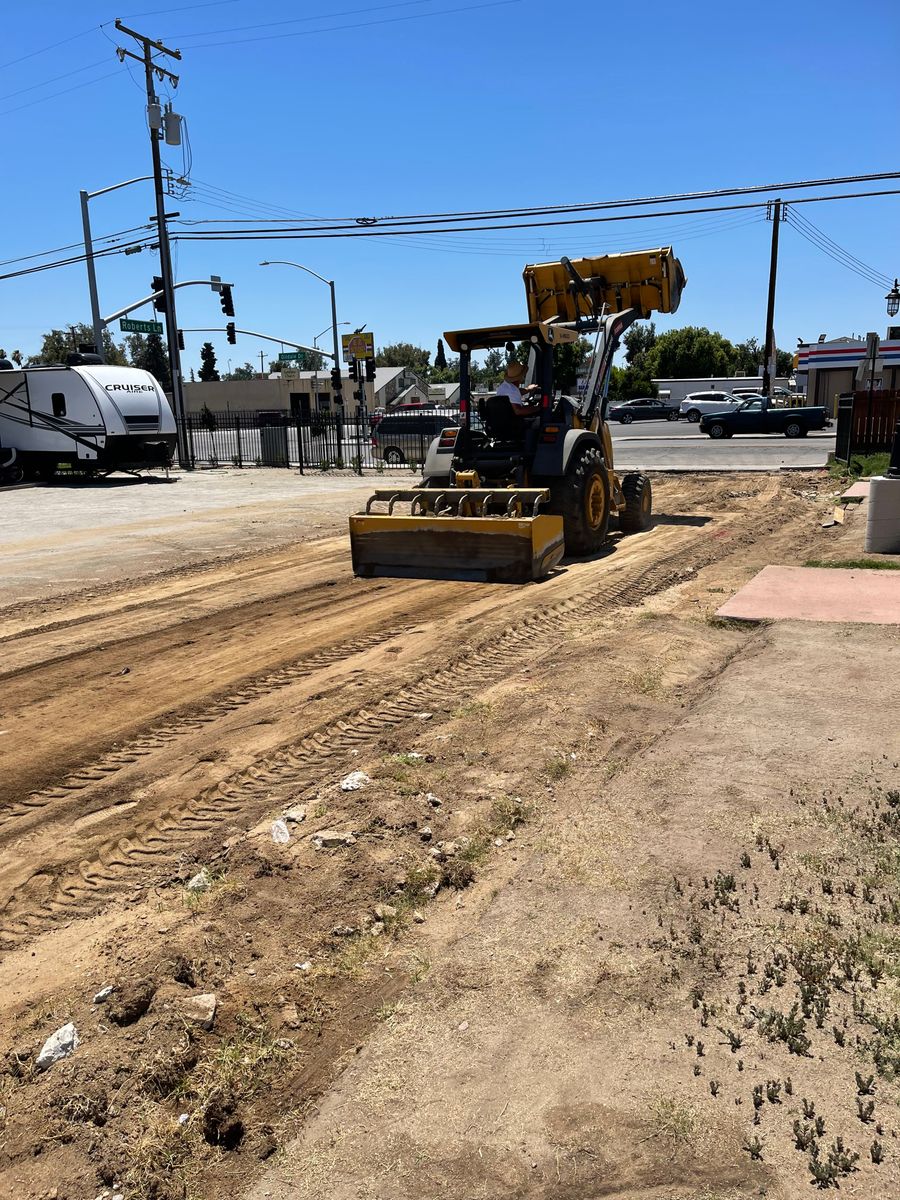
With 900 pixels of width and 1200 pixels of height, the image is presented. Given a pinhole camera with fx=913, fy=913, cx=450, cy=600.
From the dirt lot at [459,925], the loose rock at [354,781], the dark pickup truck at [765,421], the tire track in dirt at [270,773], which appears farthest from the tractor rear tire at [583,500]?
the dark pickup truck at [765,421]

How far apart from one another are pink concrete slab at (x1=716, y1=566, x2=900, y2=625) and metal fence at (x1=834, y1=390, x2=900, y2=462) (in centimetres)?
1387

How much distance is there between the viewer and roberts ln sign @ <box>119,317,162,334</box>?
31.7 metres

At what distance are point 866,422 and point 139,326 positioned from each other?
939 inches

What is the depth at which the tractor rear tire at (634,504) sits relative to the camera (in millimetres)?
13164

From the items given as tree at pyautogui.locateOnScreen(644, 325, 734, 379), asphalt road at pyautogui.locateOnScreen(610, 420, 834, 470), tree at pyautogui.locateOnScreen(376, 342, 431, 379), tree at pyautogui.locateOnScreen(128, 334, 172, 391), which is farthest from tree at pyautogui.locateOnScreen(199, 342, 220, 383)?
tree at pyautogui.locateOnScreen(376, 342, 431, 379)

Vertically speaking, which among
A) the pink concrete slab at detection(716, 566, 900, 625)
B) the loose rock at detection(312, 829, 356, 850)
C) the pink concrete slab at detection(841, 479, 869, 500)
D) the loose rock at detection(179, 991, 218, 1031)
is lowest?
the loose rock at detection(179, 991, 218, 1031)

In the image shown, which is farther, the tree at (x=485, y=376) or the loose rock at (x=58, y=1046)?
the tree at (x=485, y=376)

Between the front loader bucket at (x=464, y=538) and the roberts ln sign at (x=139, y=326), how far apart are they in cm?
2475

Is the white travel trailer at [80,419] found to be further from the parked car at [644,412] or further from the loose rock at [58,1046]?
the parked car at [644,412]

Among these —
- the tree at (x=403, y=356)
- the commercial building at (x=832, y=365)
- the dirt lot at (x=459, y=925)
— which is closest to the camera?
the dirt lot at (x=459, y=925)

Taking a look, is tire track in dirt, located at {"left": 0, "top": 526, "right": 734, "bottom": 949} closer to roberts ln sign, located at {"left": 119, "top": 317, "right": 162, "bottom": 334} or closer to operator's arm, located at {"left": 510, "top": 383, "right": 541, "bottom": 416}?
operator's arm, located at {"left": 510, "top": 383, "right": 541, "bottom": 416}

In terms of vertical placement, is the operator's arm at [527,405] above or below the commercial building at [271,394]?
below

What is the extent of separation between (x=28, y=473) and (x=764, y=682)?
24.4m

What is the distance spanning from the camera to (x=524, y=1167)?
8.19 feet
